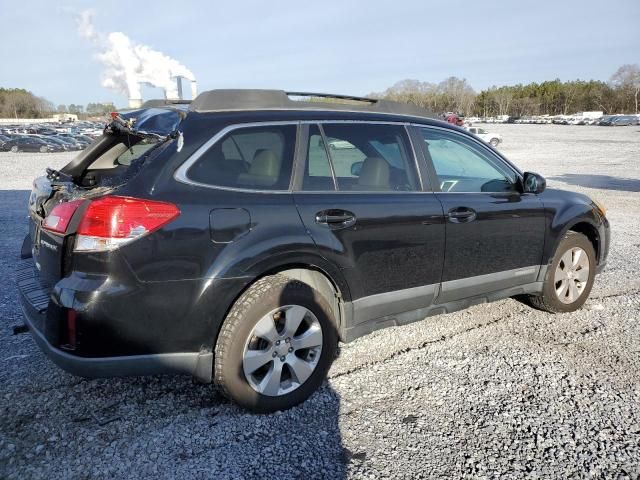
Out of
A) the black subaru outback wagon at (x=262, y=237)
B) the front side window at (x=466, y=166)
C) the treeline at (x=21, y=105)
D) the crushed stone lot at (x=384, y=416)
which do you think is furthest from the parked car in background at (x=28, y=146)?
the treeline at (x=21, y=105)

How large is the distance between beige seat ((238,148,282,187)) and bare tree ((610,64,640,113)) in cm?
11683

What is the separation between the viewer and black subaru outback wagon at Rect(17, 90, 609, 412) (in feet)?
7.99

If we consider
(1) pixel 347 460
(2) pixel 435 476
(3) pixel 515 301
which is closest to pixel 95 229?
(1) pixel 347 460

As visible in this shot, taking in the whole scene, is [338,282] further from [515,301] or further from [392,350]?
[515,301]

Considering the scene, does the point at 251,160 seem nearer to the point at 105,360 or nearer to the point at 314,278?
the point at 314,278

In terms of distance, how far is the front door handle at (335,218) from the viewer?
9.36 ft

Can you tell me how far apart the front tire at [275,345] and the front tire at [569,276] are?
2265mm

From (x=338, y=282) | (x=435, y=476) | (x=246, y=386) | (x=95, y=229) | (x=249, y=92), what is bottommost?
(x=435, y=476)

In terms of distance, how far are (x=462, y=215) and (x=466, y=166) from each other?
612 millimetres

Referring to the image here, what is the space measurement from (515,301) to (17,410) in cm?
414

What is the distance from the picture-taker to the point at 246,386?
2.70m

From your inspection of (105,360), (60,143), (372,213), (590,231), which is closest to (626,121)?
(60,143)

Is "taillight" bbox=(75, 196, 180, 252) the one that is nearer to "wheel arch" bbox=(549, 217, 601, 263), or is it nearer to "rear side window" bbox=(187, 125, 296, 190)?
"rear side window" bbox=(187, 125, 296, 190)

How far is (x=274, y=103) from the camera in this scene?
301cm
